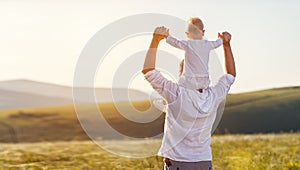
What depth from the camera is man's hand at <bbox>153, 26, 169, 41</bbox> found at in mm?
5039

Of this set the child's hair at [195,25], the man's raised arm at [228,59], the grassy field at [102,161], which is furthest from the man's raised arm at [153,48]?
the grassy field at [102,161]

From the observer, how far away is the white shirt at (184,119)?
505 cm

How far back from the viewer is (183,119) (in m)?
5.11

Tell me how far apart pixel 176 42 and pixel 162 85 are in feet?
1.15

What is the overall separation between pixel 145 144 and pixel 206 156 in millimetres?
795

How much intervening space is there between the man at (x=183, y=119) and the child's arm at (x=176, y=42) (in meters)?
0.05


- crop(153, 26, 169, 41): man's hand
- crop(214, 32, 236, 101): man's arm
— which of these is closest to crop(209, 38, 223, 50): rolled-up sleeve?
crop(214, 32, 236, 101): man's arm

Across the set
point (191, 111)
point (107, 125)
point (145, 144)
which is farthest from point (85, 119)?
point (191, 111)

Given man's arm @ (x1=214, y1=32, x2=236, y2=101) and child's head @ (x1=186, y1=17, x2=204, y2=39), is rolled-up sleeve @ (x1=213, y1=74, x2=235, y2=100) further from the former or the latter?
child's head @ (x1=186, y1=17, x2=204, y2=39)

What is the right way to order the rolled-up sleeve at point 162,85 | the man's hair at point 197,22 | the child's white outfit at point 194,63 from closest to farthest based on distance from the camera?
1. the rolled-up sleeve at point 162,85
2. the child's white outfit at point 194,63
3. the man's hair at point 197,22

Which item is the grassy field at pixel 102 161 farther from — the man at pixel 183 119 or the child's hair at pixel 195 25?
the child's hair at pixel 195 25

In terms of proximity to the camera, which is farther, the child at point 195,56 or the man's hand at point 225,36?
the man's hand at point 225,36

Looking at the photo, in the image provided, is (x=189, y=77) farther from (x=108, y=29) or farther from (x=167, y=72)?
(x=108, y=29)

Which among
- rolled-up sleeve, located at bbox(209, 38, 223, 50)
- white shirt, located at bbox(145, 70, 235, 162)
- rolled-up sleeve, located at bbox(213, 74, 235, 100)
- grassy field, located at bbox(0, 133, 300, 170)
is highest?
rolled-up sleeve, located at bbox(209, 38, 223, 50)
